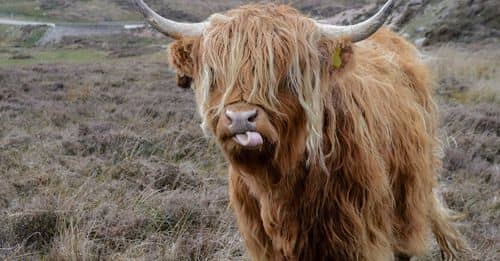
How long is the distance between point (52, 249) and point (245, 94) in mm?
2093

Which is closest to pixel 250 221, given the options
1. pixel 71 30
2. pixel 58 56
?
pixel 58 56

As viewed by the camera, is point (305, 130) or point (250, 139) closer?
point (250, 139)

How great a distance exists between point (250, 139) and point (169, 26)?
0.81m

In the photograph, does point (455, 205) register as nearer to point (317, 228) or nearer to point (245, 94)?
point (317, 228)

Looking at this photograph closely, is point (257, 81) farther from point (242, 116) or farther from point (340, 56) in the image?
point (340, 56)

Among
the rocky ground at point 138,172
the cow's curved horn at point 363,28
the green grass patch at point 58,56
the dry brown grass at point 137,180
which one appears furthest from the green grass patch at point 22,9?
the cow's curved horn at point 363,28

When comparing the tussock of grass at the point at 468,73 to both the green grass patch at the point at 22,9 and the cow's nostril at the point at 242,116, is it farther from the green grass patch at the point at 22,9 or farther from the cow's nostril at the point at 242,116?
the green grass patch at the point at 22,9

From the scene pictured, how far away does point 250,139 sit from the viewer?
87.1 inches

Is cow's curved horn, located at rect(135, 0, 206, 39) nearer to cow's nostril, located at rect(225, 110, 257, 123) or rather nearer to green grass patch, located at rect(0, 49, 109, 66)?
cow's nostril, located at rect(225, 110, 257, 123)

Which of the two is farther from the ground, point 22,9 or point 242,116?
point 242,116

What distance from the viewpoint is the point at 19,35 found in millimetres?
34094

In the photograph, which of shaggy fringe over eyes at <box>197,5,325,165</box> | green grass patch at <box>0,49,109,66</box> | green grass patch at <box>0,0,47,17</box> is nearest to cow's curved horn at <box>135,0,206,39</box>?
shaggy fringe over eyes at <box>197,5,325,165</box>

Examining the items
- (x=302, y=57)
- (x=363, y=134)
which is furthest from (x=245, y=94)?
(x=363, y=134)

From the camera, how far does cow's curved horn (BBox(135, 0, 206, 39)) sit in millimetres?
2664
